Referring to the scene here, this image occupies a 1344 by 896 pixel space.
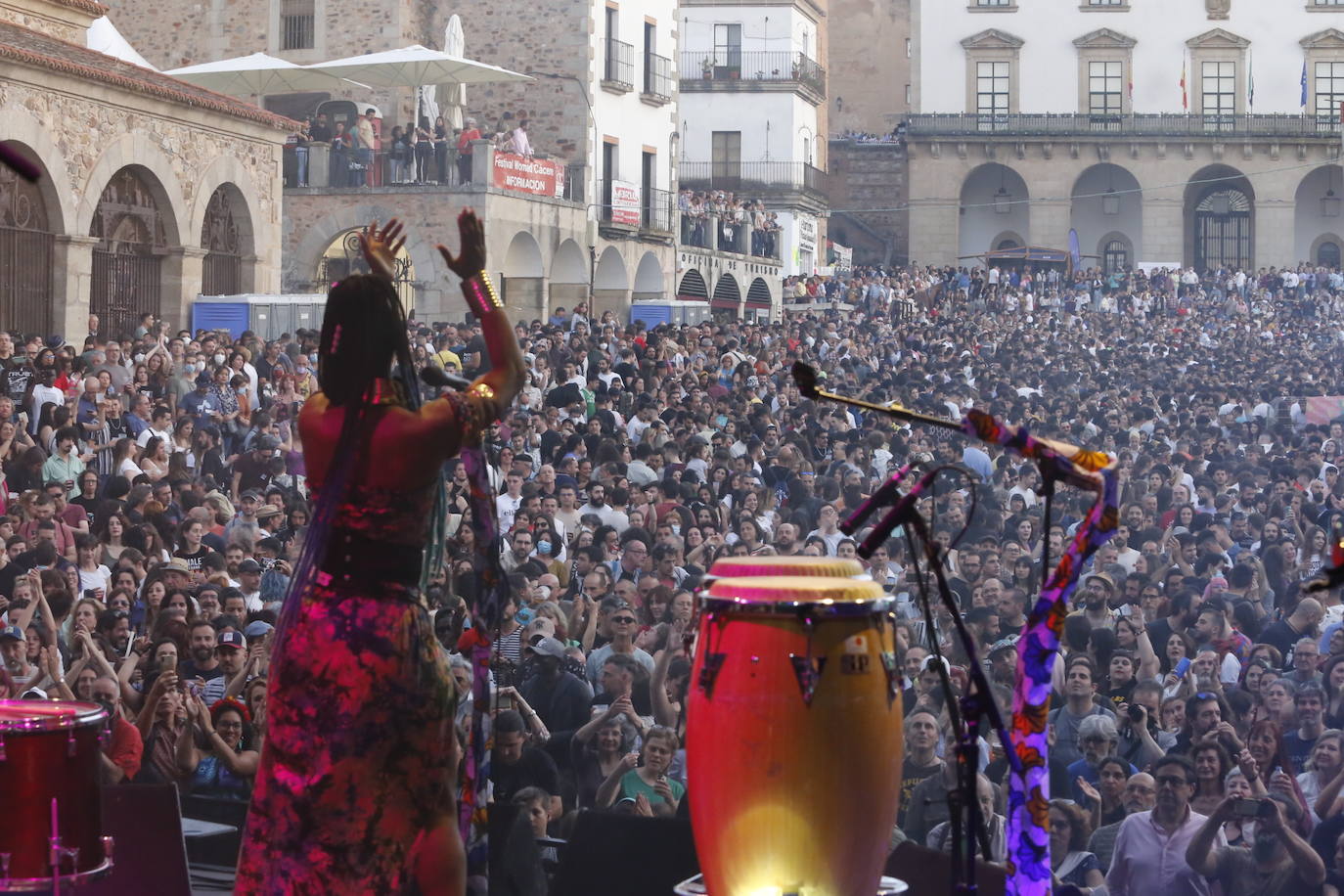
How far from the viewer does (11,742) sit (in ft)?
15.2

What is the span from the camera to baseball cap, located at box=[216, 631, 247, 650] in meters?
7.70

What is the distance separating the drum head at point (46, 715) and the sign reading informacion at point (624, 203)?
24.8 m

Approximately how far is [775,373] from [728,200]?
61.3 feet

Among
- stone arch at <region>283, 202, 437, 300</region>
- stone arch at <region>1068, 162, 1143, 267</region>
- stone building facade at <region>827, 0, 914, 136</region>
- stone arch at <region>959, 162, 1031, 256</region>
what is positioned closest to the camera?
stone arch at <region>283, 202, 437, 300</region>

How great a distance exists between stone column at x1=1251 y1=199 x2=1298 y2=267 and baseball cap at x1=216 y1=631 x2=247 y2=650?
43.8 meters

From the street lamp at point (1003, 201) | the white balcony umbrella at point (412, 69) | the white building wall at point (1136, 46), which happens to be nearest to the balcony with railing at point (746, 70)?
the white building wall at point (1136, 46)

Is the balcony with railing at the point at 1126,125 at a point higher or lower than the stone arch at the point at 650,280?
higher

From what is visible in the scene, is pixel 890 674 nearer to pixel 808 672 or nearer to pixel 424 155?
pixel 808 672

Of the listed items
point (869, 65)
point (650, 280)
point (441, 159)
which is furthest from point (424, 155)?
point (869, 65)

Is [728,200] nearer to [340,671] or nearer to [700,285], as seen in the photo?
[700,285]

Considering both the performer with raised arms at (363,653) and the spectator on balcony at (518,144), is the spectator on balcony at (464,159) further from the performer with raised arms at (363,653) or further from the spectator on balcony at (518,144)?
the performer with raised arms at (363,653)

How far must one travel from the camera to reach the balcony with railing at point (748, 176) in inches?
1660

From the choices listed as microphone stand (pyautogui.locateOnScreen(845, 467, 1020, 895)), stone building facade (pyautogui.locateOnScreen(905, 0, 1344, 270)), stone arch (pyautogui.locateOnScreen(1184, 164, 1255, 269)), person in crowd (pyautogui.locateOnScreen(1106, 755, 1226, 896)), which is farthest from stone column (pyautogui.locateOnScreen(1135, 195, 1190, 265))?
microphone stand (pyautogui.locateOnScreen(845, 467, 1020, 895))

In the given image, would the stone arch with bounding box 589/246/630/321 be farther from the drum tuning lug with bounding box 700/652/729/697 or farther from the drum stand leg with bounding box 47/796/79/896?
the drum tuning lug with bounding box 700/652/729/697
